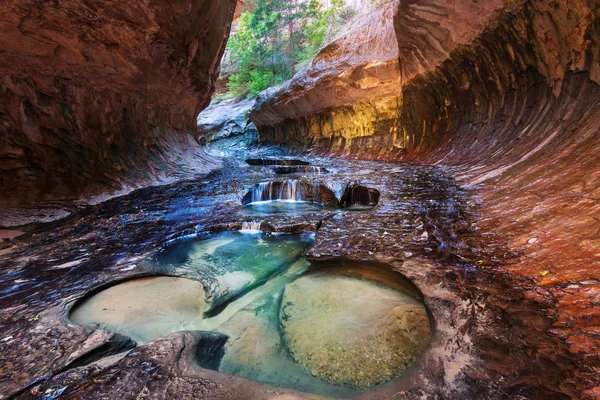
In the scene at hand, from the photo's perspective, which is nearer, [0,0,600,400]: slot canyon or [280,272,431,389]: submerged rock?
[0,0,600,400]: slot canyon

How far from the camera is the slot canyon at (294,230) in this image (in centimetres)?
175

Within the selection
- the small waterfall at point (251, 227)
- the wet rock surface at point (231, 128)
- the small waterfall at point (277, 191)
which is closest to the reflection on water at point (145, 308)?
the small waterfall at point (251, 227)

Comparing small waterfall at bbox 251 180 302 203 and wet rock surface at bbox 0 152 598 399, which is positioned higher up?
small waterfall at bbox 251 180 302 203

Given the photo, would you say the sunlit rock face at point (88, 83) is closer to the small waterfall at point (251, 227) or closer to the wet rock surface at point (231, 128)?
the small waterfall at point (251, 227)

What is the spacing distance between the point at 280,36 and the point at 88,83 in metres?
21.4

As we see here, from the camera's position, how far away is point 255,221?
192 inches

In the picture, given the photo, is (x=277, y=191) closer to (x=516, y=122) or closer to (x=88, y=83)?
(x=88, y=83)

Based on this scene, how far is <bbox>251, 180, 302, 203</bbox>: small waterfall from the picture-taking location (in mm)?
7555

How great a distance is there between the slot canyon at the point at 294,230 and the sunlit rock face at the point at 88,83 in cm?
4

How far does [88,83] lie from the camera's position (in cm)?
655

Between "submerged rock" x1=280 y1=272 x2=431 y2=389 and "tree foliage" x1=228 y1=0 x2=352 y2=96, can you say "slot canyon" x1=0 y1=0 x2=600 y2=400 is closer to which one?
"submerged rock" x1=280 y1=272 x2=431 y2=389

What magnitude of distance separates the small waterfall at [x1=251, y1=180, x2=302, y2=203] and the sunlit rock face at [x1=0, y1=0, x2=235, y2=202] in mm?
3415

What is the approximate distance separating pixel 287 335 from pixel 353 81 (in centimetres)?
1269

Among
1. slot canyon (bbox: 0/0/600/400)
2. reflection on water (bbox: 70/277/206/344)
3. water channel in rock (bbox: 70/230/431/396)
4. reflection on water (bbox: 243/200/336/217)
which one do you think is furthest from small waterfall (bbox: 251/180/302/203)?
reflection on water (bbox: 70/277/206/344)
